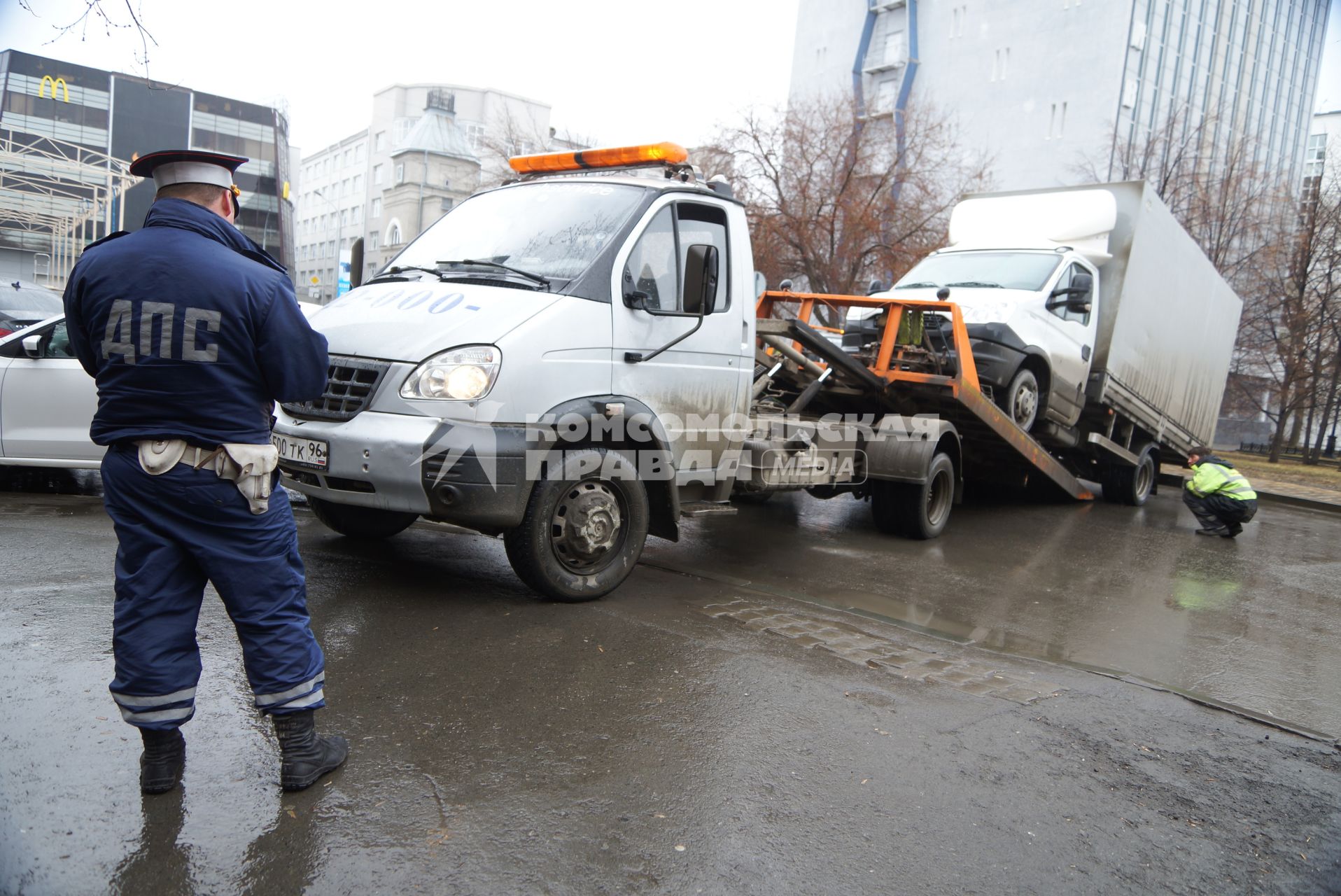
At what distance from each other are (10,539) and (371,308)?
2852mm

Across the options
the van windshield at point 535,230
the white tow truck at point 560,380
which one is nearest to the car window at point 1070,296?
the white tow truck at point 560,380

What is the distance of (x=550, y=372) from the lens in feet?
16.1

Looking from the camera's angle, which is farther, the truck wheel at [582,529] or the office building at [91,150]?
the office building at [91,150]

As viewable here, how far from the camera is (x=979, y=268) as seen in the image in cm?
995

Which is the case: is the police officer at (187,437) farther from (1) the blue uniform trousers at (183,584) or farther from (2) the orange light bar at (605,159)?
(2) the orange light bar at (605,159)

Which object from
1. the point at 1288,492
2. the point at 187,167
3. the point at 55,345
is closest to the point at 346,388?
the point at 187,167

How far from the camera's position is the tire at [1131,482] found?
12031 mm

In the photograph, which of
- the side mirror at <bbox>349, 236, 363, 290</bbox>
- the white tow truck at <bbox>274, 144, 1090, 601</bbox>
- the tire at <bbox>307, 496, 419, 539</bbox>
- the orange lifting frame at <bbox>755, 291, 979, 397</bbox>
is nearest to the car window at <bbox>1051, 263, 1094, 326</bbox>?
the orange lifting frame at <bbox>755, 291, 979, 397</bbox>

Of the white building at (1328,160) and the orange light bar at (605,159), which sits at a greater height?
the white building at (1328,160)

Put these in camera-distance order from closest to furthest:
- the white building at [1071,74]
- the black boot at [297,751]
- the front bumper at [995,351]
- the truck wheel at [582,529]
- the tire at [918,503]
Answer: the black boot at [297,751] → the truck wheel at [582,529] → the tire at [918,503] → the front bumper at [995,351] → the white building at [1071,74]

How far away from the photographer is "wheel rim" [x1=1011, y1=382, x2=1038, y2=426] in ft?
30.1

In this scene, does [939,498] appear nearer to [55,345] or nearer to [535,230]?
[535,230]

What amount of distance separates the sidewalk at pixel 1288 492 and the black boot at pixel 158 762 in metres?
12.9

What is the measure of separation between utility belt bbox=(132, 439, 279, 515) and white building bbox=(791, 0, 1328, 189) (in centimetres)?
3973
